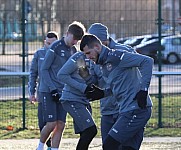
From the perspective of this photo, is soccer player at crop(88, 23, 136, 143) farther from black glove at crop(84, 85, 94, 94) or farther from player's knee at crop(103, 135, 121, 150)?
player's knee at crop(103, 135, 121, 150)

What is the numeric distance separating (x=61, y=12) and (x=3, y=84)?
3985mm

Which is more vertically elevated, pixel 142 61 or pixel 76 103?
pixel 142 61

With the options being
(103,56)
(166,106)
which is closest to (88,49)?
(103,56)

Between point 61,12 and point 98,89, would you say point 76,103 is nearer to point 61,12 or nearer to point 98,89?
point 98,89

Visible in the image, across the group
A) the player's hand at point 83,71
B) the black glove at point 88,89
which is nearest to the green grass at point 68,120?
the player's hand at point 83,71

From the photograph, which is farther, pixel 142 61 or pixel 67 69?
pixel 67 69

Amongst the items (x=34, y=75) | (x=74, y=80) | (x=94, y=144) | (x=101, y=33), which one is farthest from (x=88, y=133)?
(x=94, y=144)

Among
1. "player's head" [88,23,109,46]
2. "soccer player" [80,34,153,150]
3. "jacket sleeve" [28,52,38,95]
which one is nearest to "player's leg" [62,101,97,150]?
"player's head" [88,23,109,46]

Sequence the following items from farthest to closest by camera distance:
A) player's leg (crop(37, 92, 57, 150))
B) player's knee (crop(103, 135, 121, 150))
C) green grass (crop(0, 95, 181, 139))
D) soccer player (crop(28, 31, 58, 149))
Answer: green grass (crop(0, 95, 181, 139)) < soccer player (crop(28, 31, 58, 149)) < player's leg (crop(37, 92, 57, 150)) < player's knee (crop(103, 135, 121, 150))

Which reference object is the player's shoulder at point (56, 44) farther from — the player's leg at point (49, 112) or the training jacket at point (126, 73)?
the training jacket at point (126, 73)

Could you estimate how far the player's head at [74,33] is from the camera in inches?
337

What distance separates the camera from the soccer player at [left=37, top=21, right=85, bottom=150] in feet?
29.7

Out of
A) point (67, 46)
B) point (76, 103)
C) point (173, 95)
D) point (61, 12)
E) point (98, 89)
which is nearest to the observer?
point (98, 89)

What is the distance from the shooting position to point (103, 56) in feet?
23.2
